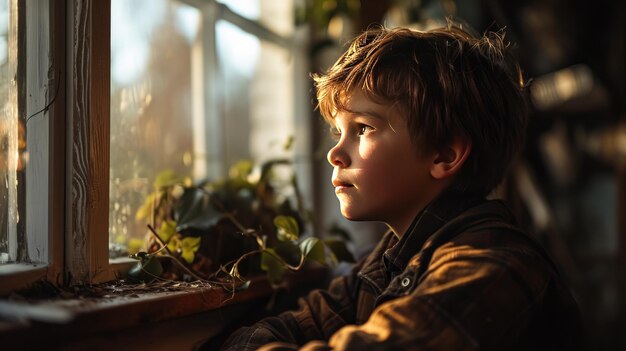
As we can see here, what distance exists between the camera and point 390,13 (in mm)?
1901

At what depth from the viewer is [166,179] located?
3.90ft

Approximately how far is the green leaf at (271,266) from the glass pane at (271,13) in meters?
0.77

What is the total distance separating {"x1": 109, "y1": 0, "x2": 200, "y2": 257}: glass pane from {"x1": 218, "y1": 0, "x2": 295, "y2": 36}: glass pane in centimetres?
21

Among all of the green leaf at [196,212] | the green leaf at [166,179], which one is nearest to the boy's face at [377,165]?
the green leaf at [196,212]

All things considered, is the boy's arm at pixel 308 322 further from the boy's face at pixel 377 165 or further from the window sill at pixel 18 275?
the window sill at pixel 18 275

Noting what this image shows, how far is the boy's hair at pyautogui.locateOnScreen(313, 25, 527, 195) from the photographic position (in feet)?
3.20

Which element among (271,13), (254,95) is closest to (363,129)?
(254,95)

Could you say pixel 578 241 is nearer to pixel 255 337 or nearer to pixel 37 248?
pixel 255 337

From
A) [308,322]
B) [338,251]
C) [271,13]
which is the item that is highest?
[271,13]

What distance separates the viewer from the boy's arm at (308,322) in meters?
0.97

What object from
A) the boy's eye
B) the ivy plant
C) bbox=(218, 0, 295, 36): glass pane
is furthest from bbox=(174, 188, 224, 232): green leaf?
bbox=(218, 0, 295, 36): glass pane

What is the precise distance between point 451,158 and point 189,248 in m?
0.49

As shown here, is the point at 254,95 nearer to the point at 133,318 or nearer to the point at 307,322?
the point at 307,322

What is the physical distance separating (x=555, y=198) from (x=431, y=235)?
127 inches
